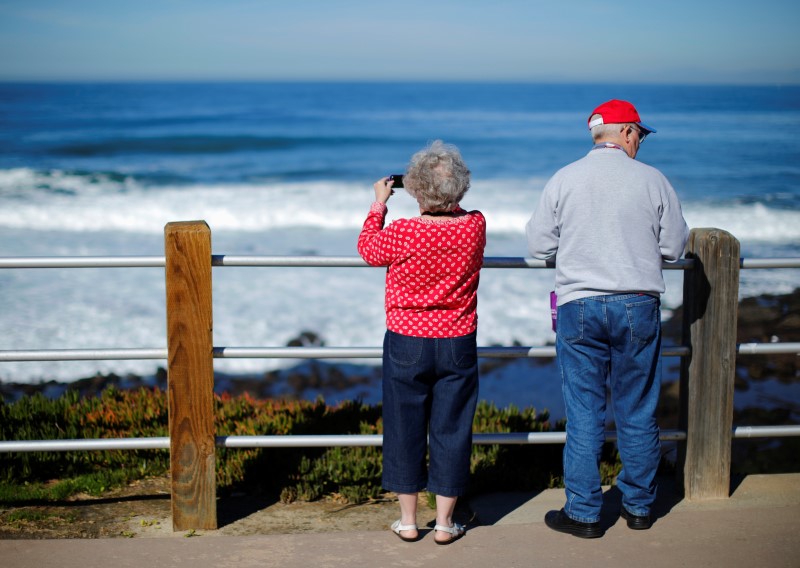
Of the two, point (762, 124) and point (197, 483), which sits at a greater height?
point (762, 124)

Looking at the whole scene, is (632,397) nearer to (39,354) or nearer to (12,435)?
(39,354)

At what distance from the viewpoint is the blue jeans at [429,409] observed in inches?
125

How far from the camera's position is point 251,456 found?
4.50 metres

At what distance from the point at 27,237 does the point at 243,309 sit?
329 inches

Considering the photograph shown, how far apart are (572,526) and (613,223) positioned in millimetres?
1257

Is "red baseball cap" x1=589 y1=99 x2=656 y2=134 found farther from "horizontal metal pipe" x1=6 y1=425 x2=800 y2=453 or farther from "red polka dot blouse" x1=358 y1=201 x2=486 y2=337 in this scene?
"horizontal metal pipe" x1=6 y1=425 x2=800 y2=453

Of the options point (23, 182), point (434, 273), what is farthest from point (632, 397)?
point (23, 182)

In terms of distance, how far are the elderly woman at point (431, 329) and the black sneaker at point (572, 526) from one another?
1.44 ft

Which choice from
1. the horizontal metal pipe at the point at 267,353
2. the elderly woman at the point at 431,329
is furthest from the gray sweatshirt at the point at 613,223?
the horizontal metal pipe at the point at 267,353

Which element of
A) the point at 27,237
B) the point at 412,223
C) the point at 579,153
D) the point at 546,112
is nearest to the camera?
the point at 412,223

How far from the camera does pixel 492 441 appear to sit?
3732 millimetres

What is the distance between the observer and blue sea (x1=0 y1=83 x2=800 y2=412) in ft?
32.0

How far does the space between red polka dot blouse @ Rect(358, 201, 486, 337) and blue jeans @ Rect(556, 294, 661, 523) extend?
0.46 metres

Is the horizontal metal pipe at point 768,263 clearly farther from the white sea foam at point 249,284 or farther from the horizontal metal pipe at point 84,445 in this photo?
the white sea foam at point 249,284
